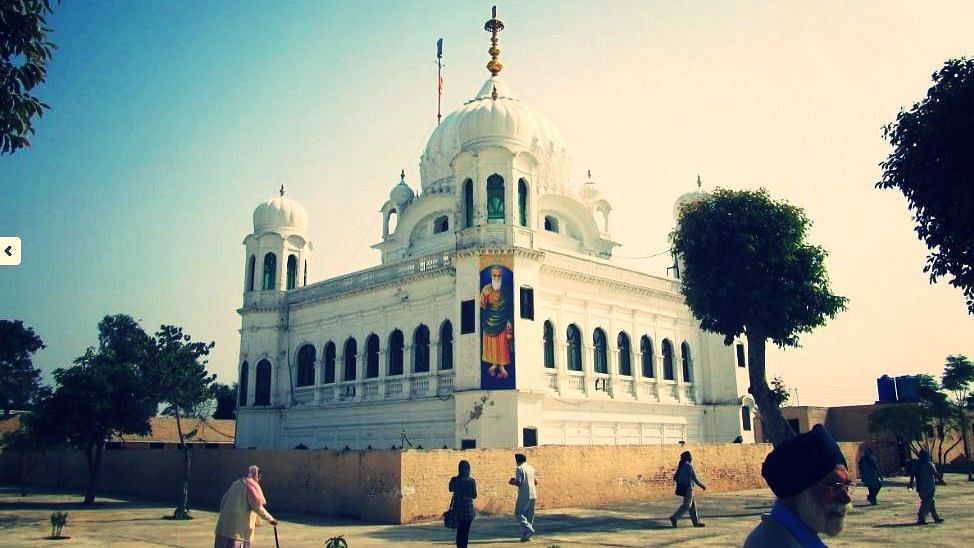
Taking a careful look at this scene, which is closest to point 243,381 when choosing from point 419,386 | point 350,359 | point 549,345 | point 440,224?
point 350,359

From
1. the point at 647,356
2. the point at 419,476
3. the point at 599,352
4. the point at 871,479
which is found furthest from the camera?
the point at 647,356

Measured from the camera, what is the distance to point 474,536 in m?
14.8

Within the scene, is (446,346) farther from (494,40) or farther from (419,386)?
(494,40)

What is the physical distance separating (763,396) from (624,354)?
30.0ft

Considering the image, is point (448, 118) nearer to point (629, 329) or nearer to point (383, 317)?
point (383, 317)

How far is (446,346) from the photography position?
27.6 m

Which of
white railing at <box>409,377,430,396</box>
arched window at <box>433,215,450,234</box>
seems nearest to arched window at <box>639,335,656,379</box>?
white railing at <box>409,377,430,396</box>

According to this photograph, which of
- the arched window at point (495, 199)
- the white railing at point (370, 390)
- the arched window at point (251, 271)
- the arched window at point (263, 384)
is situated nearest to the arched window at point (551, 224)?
the arched window at point (495, 199)

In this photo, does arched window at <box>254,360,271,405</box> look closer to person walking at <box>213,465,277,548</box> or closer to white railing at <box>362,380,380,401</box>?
white railing at <box>362,380,380,401</box>

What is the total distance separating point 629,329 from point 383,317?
397 inches

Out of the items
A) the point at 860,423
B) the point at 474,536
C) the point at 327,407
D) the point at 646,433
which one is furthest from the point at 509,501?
the point at 860,423

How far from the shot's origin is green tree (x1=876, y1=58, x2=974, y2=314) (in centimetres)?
1394

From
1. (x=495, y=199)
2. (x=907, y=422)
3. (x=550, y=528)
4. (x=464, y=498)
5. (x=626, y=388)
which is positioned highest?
(x=495, y=199)

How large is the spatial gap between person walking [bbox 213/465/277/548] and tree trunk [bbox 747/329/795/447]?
1698 cm
